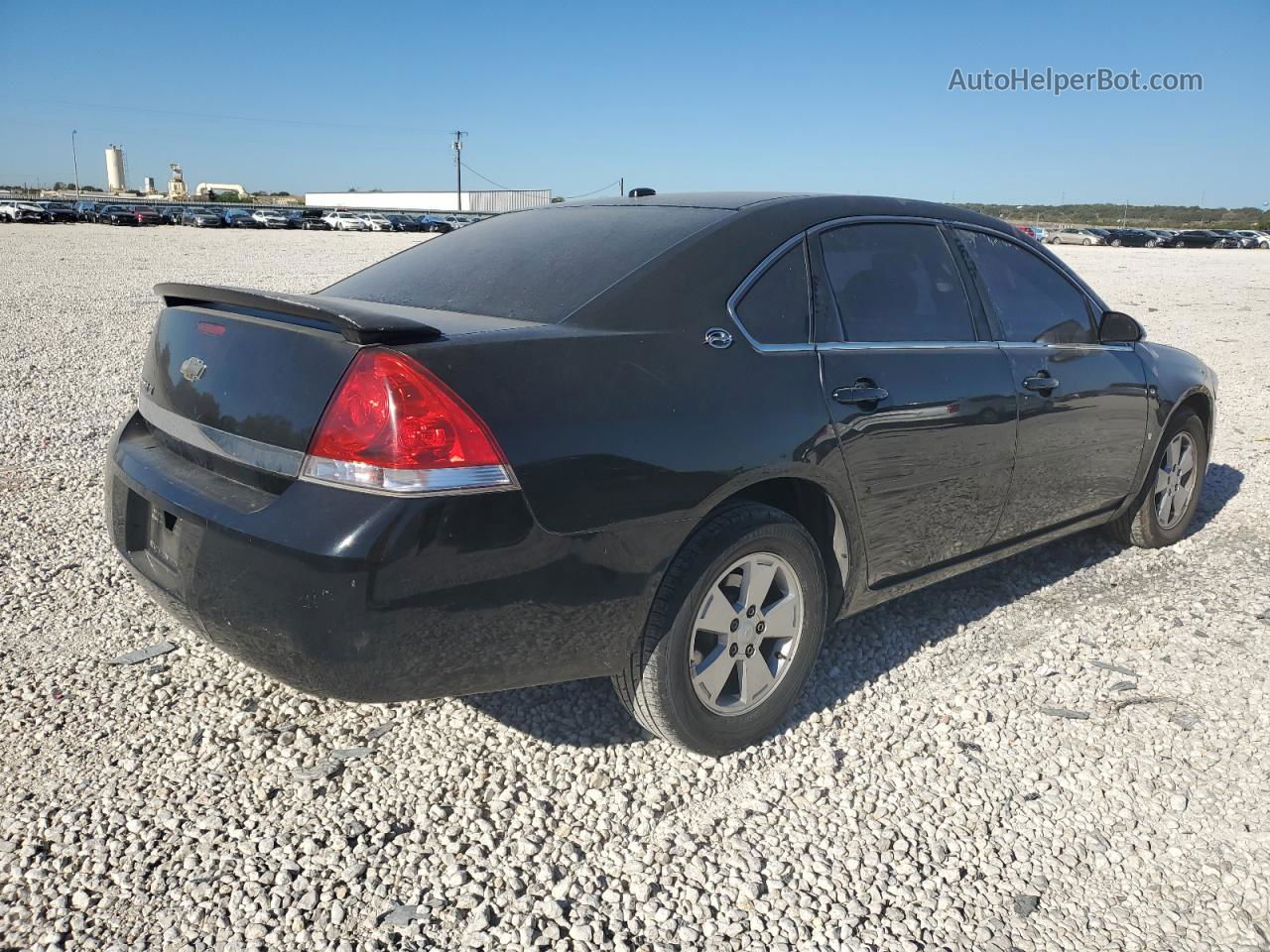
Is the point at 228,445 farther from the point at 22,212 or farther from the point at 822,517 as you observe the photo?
the point at 22,212

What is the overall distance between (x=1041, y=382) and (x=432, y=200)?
118 meters

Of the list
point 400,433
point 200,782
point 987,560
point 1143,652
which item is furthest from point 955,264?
point 200,782

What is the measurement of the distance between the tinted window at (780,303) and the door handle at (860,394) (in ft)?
0.65

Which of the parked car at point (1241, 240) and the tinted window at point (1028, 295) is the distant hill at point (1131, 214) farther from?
the tinted window at point (1028, 295)

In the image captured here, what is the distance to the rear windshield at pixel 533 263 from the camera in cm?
284

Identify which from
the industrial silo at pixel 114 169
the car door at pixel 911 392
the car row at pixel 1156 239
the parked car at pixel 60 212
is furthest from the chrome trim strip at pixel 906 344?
the industrial silo at pixel 114 169

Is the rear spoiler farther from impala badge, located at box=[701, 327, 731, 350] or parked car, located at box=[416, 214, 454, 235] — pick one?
parked car, located at box=[416, 214, 454, 235]

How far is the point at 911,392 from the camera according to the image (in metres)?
3.26

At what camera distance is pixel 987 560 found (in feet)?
12.6

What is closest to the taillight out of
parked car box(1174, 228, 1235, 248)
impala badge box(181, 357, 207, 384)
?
impala badge box(181, 357, 207, 384)

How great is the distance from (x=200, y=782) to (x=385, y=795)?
53cm

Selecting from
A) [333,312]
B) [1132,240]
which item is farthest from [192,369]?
[1132,240]

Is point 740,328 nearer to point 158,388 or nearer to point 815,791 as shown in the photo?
point 815,791

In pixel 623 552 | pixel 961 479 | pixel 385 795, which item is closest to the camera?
pixel 623 552
